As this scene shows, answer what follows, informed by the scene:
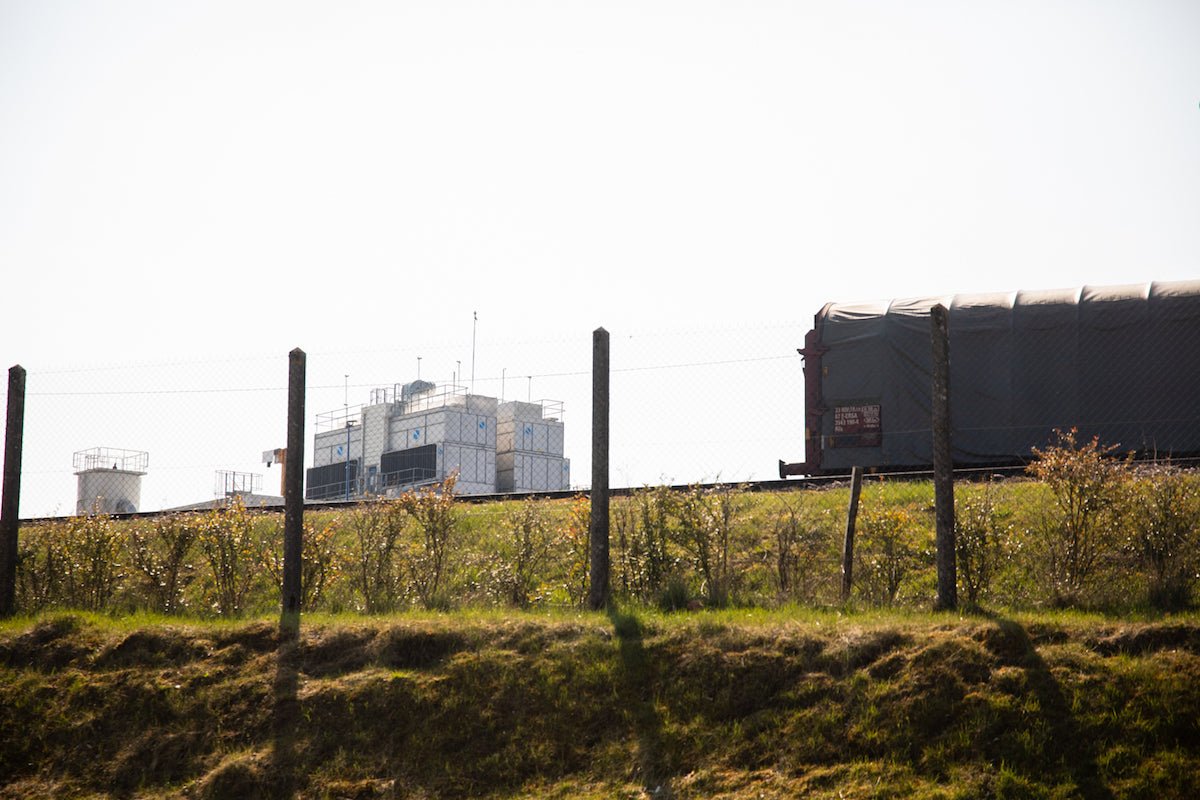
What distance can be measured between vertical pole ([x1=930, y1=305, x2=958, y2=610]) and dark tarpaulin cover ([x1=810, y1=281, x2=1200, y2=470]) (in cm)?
774

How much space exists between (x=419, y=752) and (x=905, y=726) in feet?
11.5

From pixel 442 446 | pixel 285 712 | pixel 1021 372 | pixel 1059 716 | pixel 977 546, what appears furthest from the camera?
pixel 442 446

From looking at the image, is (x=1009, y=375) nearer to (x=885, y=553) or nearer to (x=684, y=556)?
(x=885, y=553)

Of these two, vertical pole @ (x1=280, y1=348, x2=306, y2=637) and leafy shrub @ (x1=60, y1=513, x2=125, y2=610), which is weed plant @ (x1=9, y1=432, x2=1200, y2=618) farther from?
Result: vertical pole @ (x1=280, y1=348, x2=306, y2=637)

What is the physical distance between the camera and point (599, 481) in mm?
11055

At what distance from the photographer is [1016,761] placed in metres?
Answer: 7.23

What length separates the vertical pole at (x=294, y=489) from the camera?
1119 centimetres

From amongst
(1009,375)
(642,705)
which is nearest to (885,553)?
(642,705)

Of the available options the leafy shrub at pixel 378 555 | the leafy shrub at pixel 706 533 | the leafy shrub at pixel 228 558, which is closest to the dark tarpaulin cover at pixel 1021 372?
the leafy shrub at pixel 706 533

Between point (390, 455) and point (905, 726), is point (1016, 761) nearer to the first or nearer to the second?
point (905, 726)

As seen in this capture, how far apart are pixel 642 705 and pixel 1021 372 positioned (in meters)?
12.8

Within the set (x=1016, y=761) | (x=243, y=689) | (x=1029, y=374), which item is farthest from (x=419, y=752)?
(x=1029, y=374)

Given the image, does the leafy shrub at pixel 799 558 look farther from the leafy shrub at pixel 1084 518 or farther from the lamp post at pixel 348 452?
the lamp post at pixel 348 452

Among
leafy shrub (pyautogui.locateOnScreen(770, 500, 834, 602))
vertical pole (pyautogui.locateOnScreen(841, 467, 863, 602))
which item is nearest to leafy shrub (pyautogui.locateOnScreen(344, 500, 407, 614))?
leafy shrub (pyautogui.locateOnScreen(770, 500, 834, 602))
